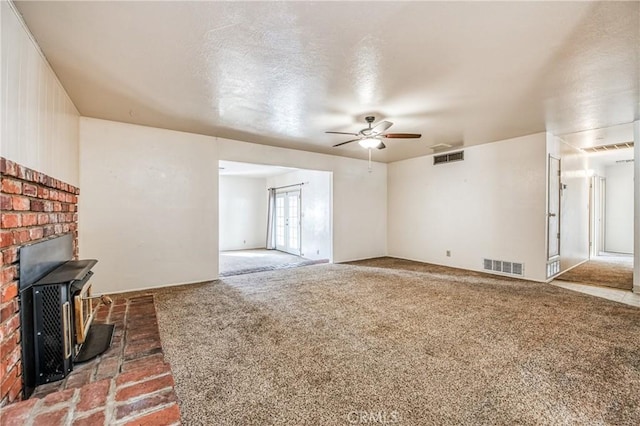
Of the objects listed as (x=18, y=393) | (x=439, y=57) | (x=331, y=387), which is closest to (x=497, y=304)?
(x=331, y=387)

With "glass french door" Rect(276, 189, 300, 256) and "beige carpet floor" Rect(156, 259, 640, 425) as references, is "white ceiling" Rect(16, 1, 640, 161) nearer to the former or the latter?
"beige carpet floor" Rect(156, 259, 640, 425)

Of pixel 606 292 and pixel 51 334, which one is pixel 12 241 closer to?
pixel 51 334

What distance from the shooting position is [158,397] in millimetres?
1278

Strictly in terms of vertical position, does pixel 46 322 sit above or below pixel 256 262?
above

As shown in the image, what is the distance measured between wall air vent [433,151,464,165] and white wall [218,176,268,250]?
18.1 ft

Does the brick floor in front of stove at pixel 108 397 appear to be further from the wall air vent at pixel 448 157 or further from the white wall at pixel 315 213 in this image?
the wall air vent at pixel 448 157

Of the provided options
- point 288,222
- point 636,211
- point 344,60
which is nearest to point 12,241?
point 344,60

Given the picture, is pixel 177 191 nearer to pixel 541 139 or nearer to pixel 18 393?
pixel 18 393

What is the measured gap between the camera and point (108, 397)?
50.0 inches

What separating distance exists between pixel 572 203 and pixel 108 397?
25.0 feet

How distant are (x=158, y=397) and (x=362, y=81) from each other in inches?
113

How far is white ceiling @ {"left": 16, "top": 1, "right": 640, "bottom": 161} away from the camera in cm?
183

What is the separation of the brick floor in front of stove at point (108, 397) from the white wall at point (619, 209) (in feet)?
36.0
